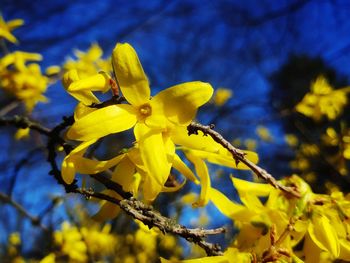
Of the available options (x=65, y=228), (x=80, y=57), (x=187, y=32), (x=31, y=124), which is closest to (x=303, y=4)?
(x=187, y=32)

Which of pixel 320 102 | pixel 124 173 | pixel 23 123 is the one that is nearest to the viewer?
pixel 124 173

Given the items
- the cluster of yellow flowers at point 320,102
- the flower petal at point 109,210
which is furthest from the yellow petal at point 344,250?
the cluster of yellow flowers at point 320,102

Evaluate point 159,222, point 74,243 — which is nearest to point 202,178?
point 159,222

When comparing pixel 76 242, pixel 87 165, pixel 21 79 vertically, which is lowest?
pixel 76 242

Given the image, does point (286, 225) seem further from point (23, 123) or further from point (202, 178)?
point (23, 123)

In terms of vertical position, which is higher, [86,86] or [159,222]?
[86,86]

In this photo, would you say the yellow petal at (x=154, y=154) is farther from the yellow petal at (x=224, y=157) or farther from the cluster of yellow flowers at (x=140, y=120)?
the yellow petal at (x=224, y=157)

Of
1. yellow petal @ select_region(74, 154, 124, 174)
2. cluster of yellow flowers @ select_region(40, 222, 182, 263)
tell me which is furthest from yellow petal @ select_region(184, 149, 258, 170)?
cluster of yellow flowers @ select_region(40, 222, 182, 263)

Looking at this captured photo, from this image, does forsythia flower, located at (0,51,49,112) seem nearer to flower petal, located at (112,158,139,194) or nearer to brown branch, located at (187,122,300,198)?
flower petal, located at (112,158,139,194)
